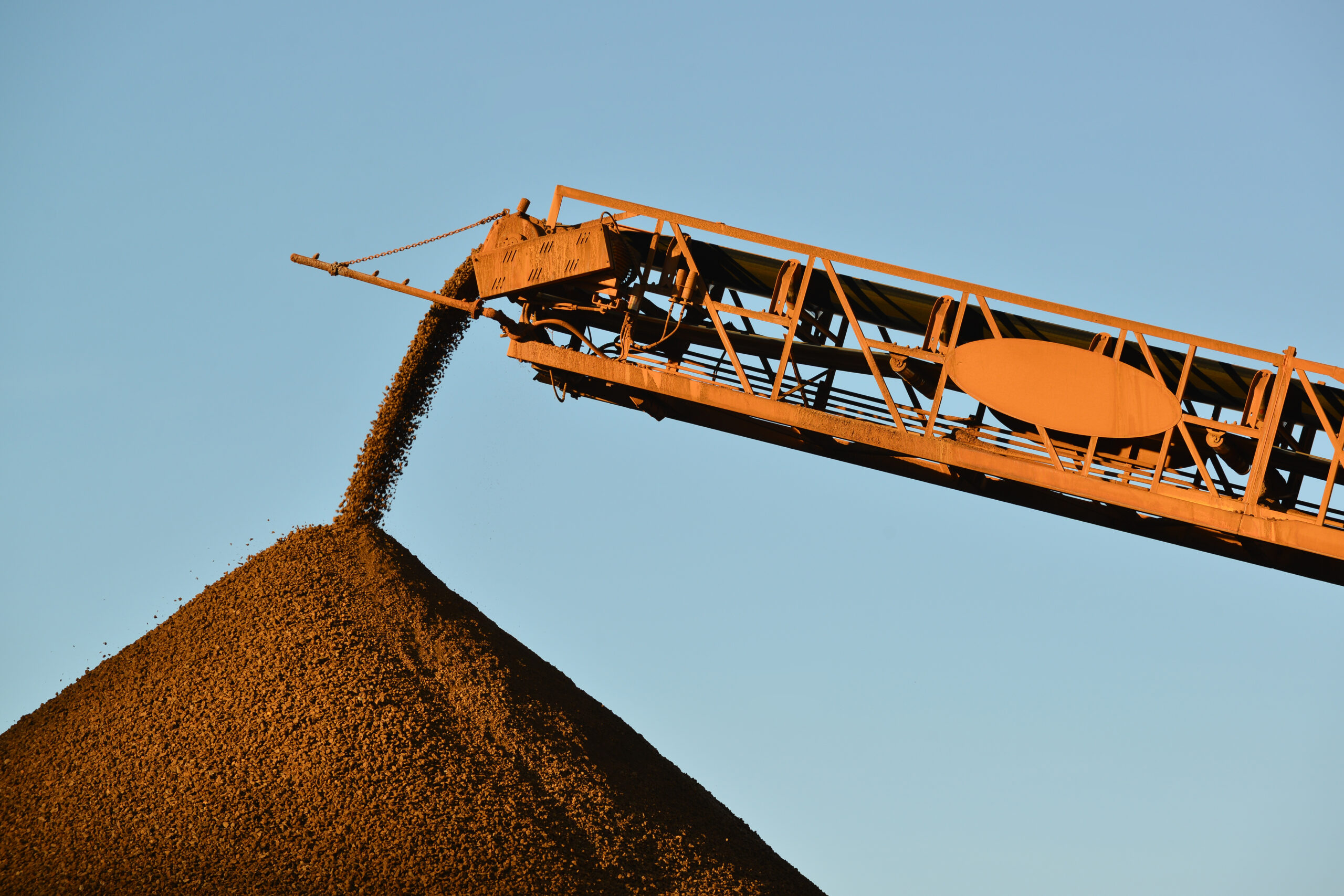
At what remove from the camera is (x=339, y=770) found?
1079cm

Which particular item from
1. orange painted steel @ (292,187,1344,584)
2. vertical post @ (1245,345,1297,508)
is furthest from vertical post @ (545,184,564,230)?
vertical post @ (1245,345,1297,508)

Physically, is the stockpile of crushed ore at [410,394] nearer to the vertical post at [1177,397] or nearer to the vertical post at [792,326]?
the vertical post at [792,326]

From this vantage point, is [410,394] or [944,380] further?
[410,394]

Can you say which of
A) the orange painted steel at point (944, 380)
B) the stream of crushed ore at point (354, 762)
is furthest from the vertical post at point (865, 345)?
the stream of crushed ore at point (354, 762)

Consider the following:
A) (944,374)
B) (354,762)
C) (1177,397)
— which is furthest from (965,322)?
(354,762)

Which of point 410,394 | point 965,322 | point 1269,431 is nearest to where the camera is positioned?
point 1269,431

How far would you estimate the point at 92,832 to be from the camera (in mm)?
10344

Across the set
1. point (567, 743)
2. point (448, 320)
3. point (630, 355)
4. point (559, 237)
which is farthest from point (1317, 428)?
point (448, 320)

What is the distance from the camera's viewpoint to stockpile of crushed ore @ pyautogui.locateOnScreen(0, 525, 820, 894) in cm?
992

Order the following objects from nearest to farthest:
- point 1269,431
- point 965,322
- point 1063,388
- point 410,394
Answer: point 1269,431
point 1063,388
point 965,322
point 410,394

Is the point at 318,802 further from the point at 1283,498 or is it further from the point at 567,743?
the point at 1283,498

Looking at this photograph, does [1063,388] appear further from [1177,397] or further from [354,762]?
[354,762]

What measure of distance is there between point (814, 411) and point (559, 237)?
273cm

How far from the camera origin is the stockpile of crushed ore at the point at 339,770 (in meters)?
9.92
